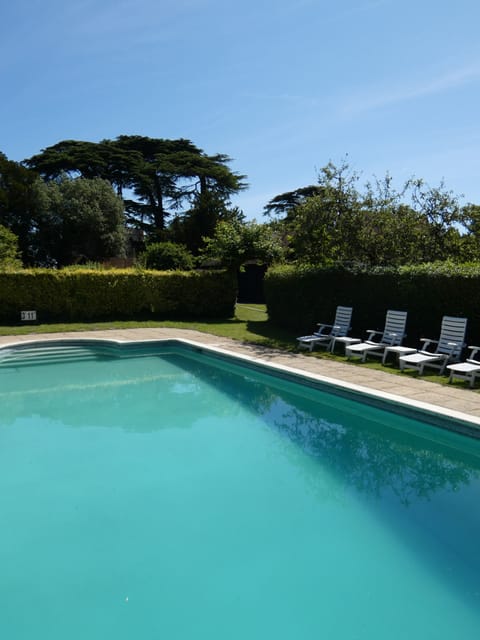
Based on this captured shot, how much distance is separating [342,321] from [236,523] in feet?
27.8

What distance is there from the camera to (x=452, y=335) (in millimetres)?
9680

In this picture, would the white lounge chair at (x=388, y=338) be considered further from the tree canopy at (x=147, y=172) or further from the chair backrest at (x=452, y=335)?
the tree canopy at (x=147, y=172)

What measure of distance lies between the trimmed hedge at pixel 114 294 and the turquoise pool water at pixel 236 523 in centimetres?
873

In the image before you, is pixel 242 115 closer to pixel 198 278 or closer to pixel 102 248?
pixel 198 278

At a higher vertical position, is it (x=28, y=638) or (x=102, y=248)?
(x=102, y=248)

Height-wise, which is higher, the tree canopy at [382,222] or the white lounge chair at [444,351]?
the tree canopy at [382,222]

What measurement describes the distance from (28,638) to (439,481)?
4486 millimetres

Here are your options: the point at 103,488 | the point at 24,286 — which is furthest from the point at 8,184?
the point at 103,488

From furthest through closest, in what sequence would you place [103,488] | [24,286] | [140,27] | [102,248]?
[102,248], [24,286], [140,27], [103,488]

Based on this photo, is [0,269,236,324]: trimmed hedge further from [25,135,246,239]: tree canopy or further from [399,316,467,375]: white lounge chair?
[25,135,246,239]: tree canopy

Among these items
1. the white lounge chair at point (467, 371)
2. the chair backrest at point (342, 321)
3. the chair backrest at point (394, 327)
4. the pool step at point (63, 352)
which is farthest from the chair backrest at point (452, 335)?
the pool step at point (63, 352)

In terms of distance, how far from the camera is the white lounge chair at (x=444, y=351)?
29.7 ft

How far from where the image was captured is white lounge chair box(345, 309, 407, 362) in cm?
1044

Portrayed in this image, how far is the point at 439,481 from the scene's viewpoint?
5.65 meters
